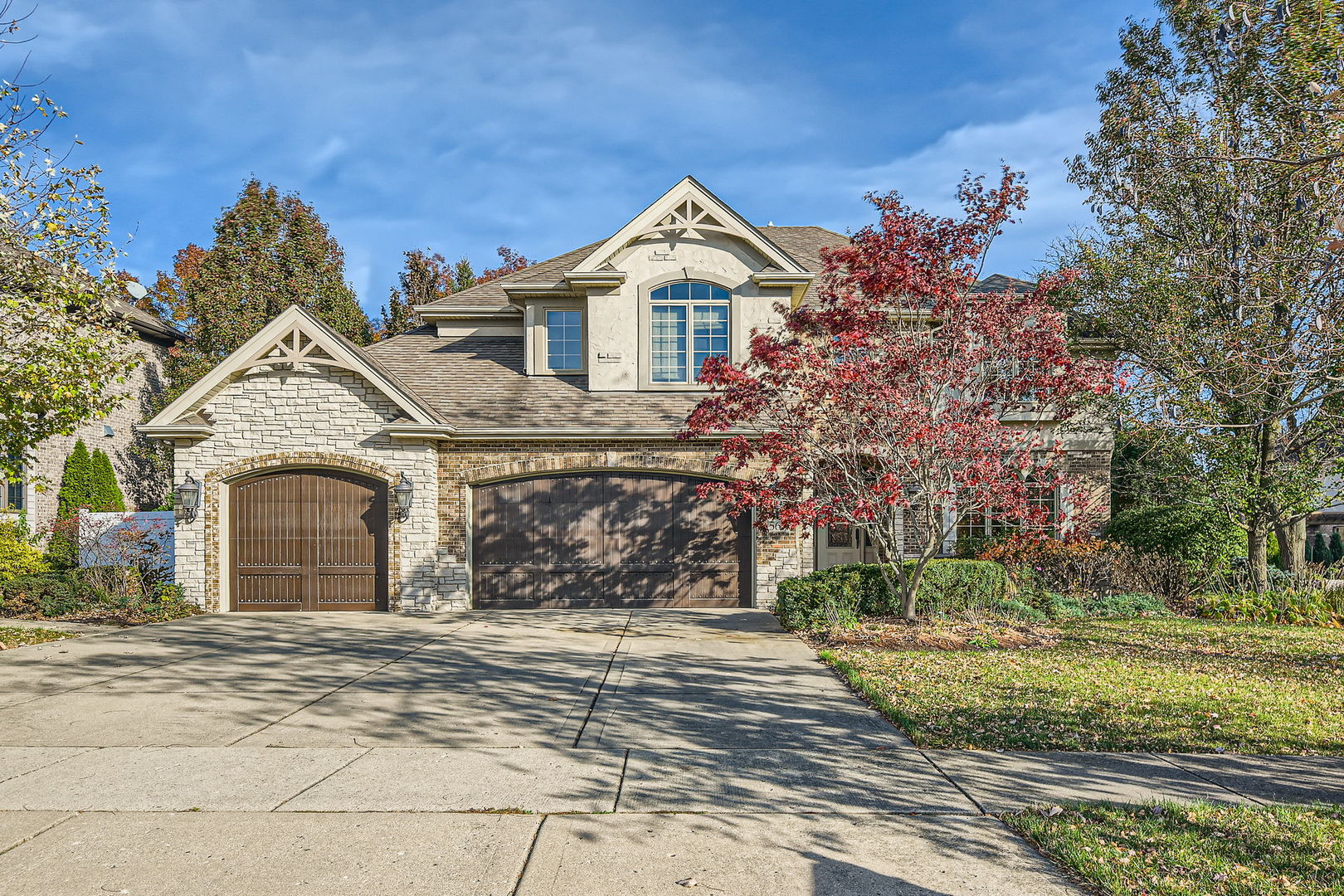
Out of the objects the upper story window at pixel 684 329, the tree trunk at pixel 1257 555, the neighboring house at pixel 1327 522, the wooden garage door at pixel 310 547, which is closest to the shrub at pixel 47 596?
the wooden garage door at pixel 310 547

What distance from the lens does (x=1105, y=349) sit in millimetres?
15266

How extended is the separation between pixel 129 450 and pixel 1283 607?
2597 centimetres

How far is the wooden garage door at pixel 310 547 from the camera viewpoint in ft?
45.1

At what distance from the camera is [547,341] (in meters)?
15.9

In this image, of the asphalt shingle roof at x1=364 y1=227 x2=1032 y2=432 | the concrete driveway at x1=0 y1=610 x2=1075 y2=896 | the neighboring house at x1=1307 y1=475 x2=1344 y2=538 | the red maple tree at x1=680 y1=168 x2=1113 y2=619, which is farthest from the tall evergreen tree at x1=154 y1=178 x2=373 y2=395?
the neighboring house at x1=1307 y1=475 x2=1344 y2=538

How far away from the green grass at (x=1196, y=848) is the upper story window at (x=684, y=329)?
11.4 meters

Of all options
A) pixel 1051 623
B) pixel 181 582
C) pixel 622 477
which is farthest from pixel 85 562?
pixel 1051 623

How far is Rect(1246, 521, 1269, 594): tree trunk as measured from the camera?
1351 cm

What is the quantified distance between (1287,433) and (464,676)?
14.4 metres

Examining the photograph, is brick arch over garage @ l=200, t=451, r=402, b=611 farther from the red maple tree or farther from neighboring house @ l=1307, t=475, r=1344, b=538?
neighboring house @ l=1307, t=475, r=1344, b=538

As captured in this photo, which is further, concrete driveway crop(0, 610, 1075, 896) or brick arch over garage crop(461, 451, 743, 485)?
brick arch over garage crop(461, 451, 743, 485)

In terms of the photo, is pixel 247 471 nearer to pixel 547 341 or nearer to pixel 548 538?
pixel 548 538

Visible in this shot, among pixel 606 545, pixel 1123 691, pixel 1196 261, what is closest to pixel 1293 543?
pixel 1196 261

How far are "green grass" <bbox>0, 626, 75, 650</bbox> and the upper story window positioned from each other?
10.3 metres
